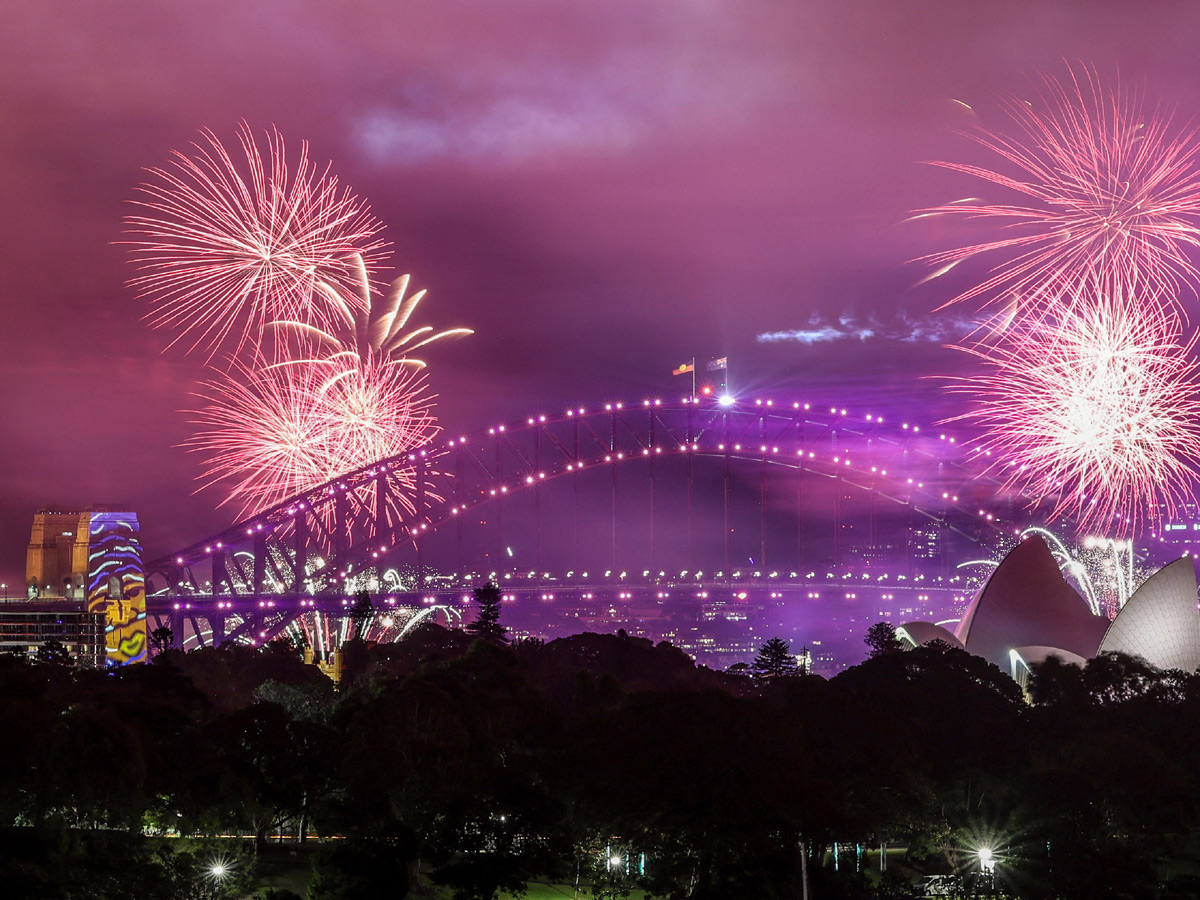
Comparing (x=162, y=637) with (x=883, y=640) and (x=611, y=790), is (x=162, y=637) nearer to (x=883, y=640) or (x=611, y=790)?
(x=883, y=640)

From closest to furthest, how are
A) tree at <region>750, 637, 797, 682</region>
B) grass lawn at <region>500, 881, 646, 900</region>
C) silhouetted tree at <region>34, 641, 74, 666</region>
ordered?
grass lawn at <region>500, 881, 646, 900</region>, silhouetted tree at <region>34, 641, 74, 666</region>, tree at <region>750, 637, 797, 682</region>

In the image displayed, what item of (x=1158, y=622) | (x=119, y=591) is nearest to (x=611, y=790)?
(x=1158, y=622)

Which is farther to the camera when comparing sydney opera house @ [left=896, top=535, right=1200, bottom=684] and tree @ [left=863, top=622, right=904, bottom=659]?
tree @ [left=863, top=622, right=904, bottom=659]

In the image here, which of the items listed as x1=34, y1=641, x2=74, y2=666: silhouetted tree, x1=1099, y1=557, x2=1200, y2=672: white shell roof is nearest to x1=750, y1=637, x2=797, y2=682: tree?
Answer: x1=1099, y1=557, x2=1200, y2=672: white shell roof

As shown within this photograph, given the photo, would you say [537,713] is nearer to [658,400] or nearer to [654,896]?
[654,896]

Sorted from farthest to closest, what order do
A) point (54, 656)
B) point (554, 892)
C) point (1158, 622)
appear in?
point (54, 656) → point (1158, 622) → point (554, 892)

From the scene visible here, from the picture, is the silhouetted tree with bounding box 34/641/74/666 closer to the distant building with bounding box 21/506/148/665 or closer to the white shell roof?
the distant building with bounding box 21/506/148/665

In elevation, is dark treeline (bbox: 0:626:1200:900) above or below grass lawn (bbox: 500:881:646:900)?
above

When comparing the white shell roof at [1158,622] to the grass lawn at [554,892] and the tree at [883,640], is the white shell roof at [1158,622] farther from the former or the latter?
the grass lawn at [554,892]
